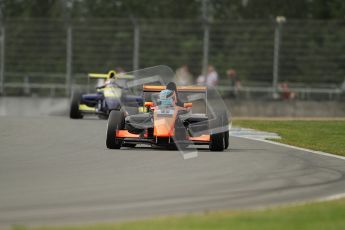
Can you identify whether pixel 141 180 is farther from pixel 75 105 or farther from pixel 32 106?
pixel 32 106

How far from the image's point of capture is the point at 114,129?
50.1 feet

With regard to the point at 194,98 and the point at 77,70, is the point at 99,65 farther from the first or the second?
the point at 194,98

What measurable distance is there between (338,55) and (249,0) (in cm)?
1325

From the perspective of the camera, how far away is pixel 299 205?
29.4 feet

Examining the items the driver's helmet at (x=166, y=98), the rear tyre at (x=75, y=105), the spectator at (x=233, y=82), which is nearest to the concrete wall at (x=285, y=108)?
the spectator at (x=233, y=82)

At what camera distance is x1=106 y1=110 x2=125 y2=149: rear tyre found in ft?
50.1

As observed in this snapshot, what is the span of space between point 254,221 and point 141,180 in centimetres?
296

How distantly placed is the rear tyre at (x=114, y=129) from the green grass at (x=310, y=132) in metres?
3.40

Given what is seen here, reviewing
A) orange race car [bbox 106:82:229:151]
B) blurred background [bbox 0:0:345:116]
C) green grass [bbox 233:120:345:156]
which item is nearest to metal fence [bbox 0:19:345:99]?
blurred background [bbox 0:0:345:116]

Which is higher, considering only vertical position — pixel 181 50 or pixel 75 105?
pixel 181 50

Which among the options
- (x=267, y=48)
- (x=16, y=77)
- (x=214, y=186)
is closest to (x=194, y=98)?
(x=214, y=186)

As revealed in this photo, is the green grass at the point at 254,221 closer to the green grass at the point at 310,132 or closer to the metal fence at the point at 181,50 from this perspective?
the green grass at the point at 310,132

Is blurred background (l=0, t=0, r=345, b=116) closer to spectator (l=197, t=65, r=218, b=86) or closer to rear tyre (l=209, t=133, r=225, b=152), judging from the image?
spectator (l=197, t=65, r=218, b=86)

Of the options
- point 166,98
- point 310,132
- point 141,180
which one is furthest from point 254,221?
point 310,132
